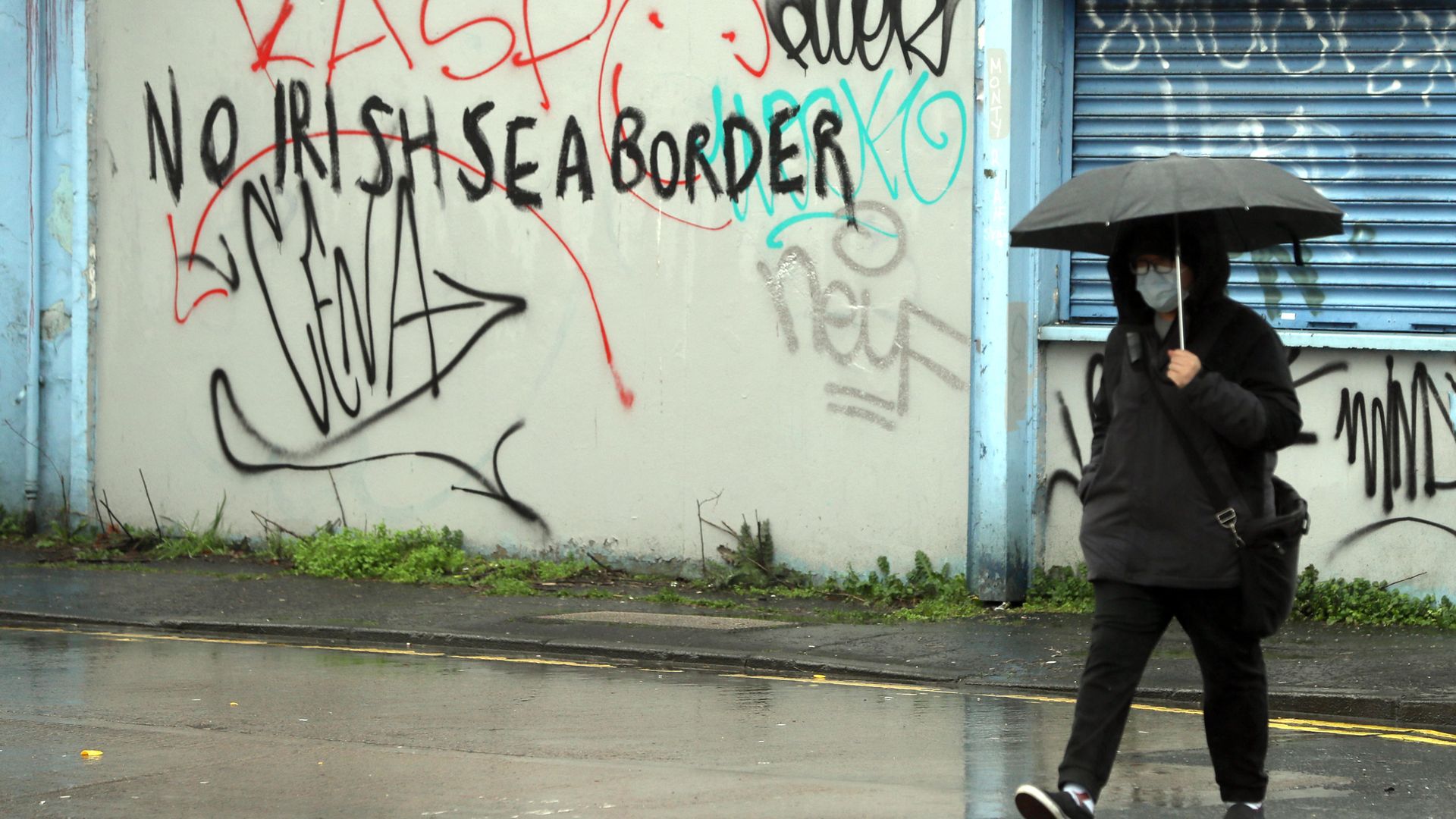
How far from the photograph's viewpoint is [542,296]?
12.5 metres

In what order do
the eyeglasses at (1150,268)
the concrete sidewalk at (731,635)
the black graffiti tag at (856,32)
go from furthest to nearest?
the black graffiti tag at (856,32)
the concrete sidewalk at (731,635)
the eyeglasses at (1150,268)

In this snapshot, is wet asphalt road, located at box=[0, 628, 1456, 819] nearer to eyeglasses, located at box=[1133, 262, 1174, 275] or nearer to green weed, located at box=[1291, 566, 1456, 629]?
eyeglasses, located at box=[1133, 262, 1174, 275]

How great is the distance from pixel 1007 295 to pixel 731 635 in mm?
2745

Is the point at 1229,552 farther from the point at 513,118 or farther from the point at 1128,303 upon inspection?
the point at 513,118

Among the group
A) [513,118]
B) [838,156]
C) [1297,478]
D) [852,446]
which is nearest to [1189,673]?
[1297,478]

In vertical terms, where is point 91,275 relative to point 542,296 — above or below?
above

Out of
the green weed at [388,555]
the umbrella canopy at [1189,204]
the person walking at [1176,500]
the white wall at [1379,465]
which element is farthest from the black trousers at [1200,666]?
the green weed at [388,555]

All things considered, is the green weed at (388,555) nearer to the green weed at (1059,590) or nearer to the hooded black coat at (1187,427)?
the green weed at (1059,590)

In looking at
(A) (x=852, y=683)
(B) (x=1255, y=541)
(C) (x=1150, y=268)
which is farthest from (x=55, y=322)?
(B) (x=1255, y=541)

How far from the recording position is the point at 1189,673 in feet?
27.7

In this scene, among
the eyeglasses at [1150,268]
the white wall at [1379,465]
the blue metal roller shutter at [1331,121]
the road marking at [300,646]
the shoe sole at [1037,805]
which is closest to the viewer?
the shoe sole at [1037,805]

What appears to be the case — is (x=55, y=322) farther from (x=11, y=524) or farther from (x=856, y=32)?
(x=856, y=32)

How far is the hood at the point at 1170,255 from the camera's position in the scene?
515cm

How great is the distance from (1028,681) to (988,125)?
3895mm
